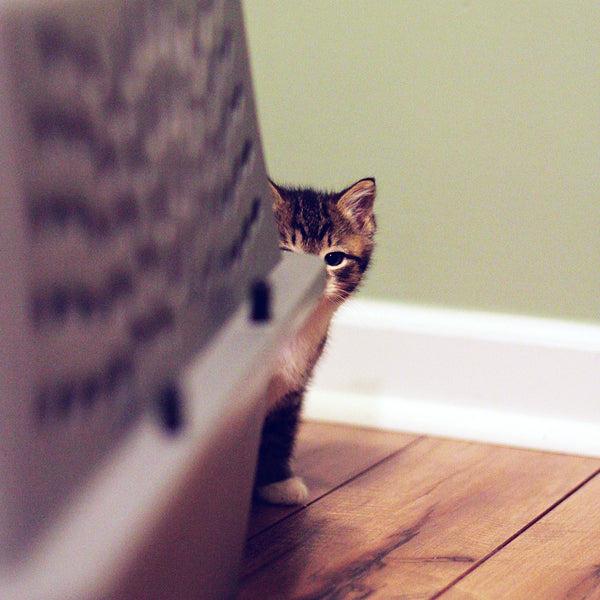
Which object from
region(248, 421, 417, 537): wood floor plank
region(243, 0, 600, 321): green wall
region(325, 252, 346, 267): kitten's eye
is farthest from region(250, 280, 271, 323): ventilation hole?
region(243, 0, 600, 321): green wall

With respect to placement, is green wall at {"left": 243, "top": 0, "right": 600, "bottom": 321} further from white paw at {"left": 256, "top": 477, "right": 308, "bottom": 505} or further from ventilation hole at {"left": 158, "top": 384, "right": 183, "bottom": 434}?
ventilation hole at {"left": 158, "top": 384, "right": 183, "bottom": 434}

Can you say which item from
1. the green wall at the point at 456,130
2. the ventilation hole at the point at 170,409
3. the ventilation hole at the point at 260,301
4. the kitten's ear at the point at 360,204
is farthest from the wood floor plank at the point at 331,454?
the ventilation hole at the point at 170,409

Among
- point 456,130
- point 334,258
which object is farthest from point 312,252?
point 456,130

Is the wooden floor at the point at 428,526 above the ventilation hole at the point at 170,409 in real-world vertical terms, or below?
below

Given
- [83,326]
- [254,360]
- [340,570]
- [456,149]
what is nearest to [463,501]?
[340,570]

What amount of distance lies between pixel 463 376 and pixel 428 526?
39 centimetres

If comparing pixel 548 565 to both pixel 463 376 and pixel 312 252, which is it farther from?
pixel 312 252

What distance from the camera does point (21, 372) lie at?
0.35m

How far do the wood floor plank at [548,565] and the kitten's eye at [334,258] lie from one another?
54 cm

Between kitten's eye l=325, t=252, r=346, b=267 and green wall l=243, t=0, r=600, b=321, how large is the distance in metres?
0.12

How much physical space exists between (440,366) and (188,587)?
892mm

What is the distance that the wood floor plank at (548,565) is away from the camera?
93 centimetres

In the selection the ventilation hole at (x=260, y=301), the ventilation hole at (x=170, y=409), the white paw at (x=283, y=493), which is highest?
the ventilation hole at (x=170, y=409)

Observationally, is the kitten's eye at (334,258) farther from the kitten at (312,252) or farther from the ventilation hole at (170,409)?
the ventilation hole at (170,409)
